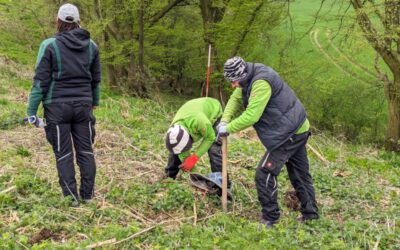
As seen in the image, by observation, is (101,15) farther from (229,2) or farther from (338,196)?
(338,196)

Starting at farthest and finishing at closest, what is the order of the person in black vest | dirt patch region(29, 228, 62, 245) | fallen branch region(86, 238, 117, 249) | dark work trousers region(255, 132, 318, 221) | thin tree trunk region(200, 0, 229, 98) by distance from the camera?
thin tree trunk region(200, 0, 229, 98) < dark work trousers region(255, 132, 318, 221) < the person in black vest < dirt patch region(29, 228, 62, 245) < fallen branch region(86, 238, 117, 249)

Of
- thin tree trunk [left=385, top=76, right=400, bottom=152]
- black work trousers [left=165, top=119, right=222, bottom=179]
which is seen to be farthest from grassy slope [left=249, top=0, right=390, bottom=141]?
black work trousers [left=165, top=119, right=222, bottom=179]

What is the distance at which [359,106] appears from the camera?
1961 cm

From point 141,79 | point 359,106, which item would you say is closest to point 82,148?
point 141,79

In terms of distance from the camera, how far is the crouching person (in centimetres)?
545

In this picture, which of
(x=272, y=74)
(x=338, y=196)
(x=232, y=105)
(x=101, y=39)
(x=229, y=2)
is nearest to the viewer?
(x=272, y=74)

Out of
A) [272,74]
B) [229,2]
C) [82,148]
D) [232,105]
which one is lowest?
[82,148]

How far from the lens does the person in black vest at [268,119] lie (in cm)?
493

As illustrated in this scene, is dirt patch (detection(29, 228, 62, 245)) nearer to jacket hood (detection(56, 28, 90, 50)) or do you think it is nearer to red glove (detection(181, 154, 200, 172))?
red glove (detection(181, 154, 200, 172))

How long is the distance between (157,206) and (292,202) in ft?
6.15

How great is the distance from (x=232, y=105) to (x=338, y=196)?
2480 millimetres

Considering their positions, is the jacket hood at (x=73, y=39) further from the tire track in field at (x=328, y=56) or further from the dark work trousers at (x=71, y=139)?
the tire track in field at (x=328, y=56)

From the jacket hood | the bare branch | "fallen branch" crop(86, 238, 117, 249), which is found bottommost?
"fallen branch" crop(86, 238, 117, 249)

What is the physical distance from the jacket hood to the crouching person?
1423mm
